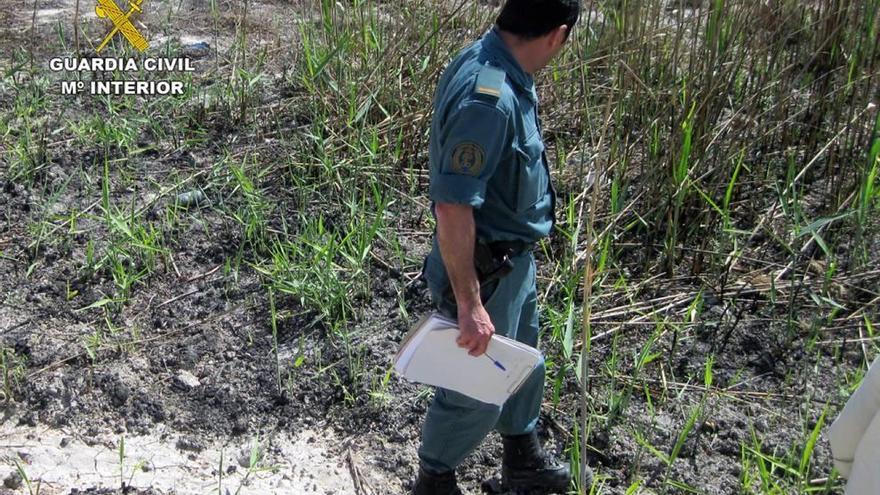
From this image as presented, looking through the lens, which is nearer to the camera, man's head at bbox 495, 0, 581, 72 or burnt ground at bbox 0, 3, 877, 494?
man's head at bbox 495, 0, 581, 72

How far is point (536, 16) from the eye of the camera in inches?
88.8

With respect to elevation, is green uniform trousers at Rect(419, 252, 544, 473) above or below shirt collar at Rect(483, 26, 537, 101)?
below

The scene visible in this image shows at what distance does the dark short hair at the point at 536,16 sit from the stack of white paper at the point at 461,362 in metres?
0.68

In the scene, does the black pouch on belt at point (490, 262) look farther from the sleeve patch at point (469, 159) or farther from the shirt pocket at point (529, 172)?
the sleeve patch at point (469, 159)

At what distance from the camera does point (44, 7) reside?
5914mm

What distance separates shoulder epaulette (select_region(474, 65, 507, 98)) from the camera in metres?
2.19

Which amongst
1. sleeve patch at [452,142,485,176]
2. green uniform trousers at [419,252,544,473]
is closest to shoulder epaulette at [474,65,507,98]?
sleeve patch at [452,142,485,176]

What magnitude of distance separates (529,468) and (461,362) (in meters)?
0.54

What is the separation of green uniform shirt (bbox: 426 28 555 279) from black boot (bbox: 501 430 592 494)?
0.62 meters

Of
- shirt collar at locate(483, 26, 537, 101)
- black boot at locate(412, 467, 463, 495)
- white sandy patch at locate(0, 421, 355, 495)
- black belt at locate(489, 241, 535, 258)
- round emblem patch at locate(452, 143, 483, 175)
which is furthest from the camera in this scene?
white sandy patch at locate(0, 421, 355, 495)

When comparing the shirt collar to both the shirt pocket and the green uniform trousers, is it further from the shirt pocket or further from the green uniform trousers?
the green uniform trousers

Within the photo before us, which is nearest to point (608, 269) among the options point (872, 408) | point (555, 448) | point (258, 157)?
point (555, 448)

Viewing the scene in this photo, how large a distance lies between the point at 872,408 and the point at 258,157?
10.1ft

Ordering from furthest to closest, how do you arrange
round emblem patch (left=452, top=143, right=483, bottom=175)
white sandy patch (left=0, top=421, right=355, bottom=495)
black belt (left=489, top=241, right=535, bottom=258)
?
white sandy patch (left=0, top=421, right=355, bottom=495) → black belt (left=489, top=241, right=535, bottom=258) → round emblem patch (left=452, top=143, right=483, bottom=175)
